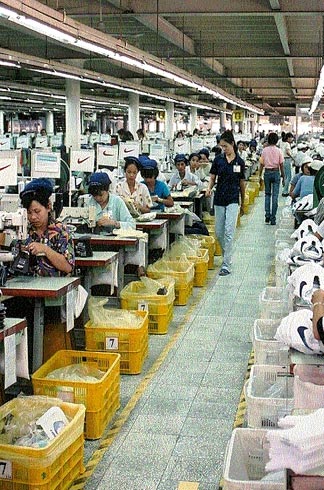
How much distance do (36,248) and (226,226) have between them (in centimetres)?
438

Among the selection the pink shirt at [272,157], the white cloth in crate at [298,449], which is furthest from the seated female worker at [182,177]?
the white cloth in crate at [298,449]

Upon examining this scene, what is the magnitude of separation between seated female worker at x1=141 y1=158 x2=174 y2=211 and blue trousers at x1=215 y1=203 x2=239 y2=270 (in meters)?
0.62

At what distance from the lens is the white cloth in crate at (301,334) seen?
330 cm

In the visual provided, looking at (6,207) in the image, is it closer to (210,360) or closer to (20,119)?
(210,360)

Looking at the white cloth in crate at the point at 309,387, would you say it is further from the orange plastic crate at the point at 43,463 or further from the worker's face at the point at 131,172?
the worker's face at the point at 131,172

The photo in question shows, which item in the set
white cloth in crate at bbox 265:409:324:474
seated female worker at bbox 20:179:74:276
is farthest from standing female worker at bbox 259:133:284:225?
white cloth in crate at bbox 265:409:324:474

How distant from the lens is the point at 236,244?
11781 mm

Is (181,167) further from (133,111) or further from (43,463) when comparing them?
(133,111)

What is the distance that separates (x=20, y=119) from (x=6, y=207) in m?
40.1

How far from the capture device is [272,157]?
44.5 ft

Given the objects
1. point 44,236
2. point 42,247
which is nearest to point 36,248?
point 42,247

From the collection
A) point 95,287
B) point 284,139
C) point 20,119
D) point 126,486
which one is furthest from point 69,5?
point 20,119

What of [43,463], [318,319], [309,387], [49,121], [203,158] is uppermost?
[49,121]

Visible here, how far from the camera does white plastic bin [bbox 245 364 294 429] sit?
378 centimetres
